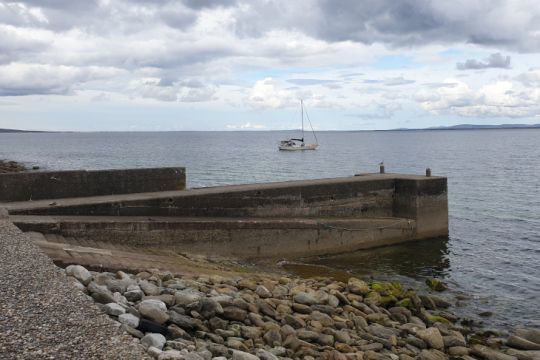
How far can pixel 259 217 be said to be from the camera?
17500mm

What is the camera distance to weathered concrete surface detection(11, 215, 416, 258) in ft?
42.7

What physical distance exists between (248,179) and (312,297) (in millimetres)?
34087

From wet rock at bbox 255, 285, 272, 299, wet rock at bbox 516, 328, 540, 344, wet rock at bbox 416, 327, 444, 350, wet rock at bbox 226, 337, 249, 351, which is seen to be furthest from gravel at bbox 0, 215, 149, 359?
wet rock at bbox 516, 328, 540, 344

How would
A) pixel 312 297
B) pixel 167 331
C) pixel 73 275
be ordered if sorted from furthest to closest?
pixel 312 297 → pixel 73 275 → pixel 167 331

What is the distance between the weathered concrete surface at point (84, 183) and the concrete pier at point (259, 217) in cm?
39

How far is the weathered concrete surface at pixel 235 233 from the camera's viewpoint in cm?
1302

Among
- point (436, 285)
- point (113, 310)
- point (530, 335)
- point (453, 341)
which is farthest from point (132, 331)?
point (436, 285)

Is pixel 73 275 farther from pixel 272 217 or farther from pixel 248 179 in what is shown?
pixel 248 179

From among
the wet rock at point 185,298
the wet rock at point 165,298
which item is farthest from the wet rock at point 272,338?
the wet rock at point 165,298

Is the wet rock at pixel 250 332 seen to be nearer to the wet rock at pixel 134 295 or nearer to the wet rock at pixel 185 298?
the wet rock at pixel 185 298

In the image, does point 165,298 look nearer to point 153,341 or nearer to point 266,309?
point 266,309

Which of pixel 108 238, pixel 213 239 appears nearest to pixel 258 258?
pixel 213 239

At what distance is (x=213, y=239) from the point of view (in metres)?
15.2

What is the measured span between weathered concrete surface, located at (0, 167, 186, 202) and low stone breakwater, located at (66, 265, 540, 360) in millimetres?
7205
